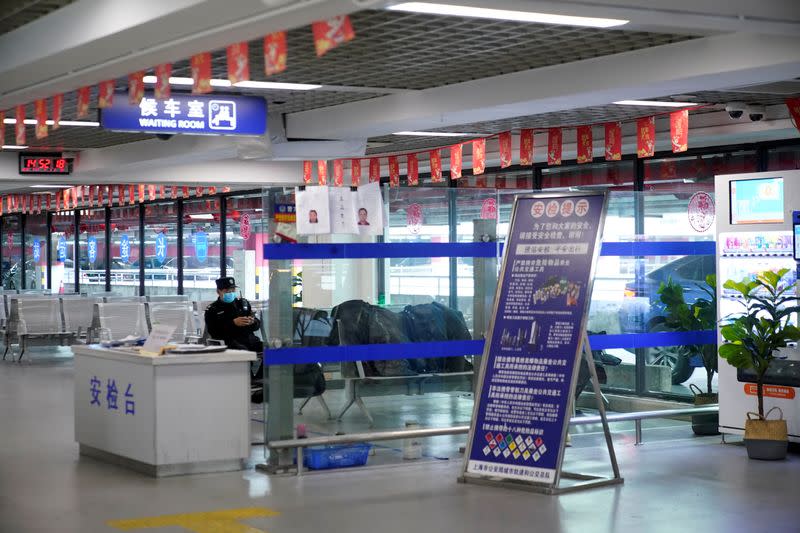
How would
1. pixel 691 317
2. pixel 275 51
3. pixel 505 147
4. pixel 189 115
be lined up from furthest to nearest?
1. pixel 505 147
2. pixel 691 317
3. pixel 189 115
4. pixel 275 51

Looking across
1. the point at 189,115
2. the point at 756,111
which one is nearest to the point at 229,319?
the point at 189,115

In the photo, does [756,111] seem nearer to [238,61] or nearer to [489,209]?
[489,209]

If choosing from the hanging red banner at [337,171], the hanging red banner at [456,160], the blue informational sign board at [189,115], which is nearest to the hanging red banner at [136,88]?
the blue informational sign board at [189,115]

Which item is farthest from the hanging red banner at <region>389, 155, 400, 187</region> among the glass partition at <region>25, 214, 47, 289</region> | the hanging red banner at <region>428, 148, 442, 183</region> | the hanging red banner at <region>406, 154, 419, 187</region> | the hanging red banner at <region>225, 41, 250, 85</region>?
the glass partition at <region>25, 214, 47, 289</region>

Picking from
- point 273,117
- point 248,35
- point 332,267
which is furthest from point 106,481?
point 273,117

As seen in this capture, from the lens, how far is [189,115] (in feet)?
30.9

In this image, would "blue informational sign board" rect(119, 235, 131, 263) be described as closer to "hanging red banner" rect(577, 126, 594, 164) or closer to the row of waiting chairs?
Result: the row of waiting chairs

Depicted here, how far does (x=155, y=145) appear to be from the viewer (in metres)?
13.6

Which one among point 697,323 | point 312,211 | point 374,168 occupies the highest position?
point 374,168

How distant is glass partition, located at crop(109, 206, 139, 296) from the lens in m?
23.9

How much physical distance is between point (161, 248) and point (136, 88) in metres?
14.7

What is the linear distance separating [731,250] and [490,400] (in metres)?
2.82

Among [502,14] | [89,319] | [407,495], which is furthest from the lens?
[89,319]

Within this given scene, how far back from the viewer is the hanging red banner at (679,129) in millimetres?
10227
